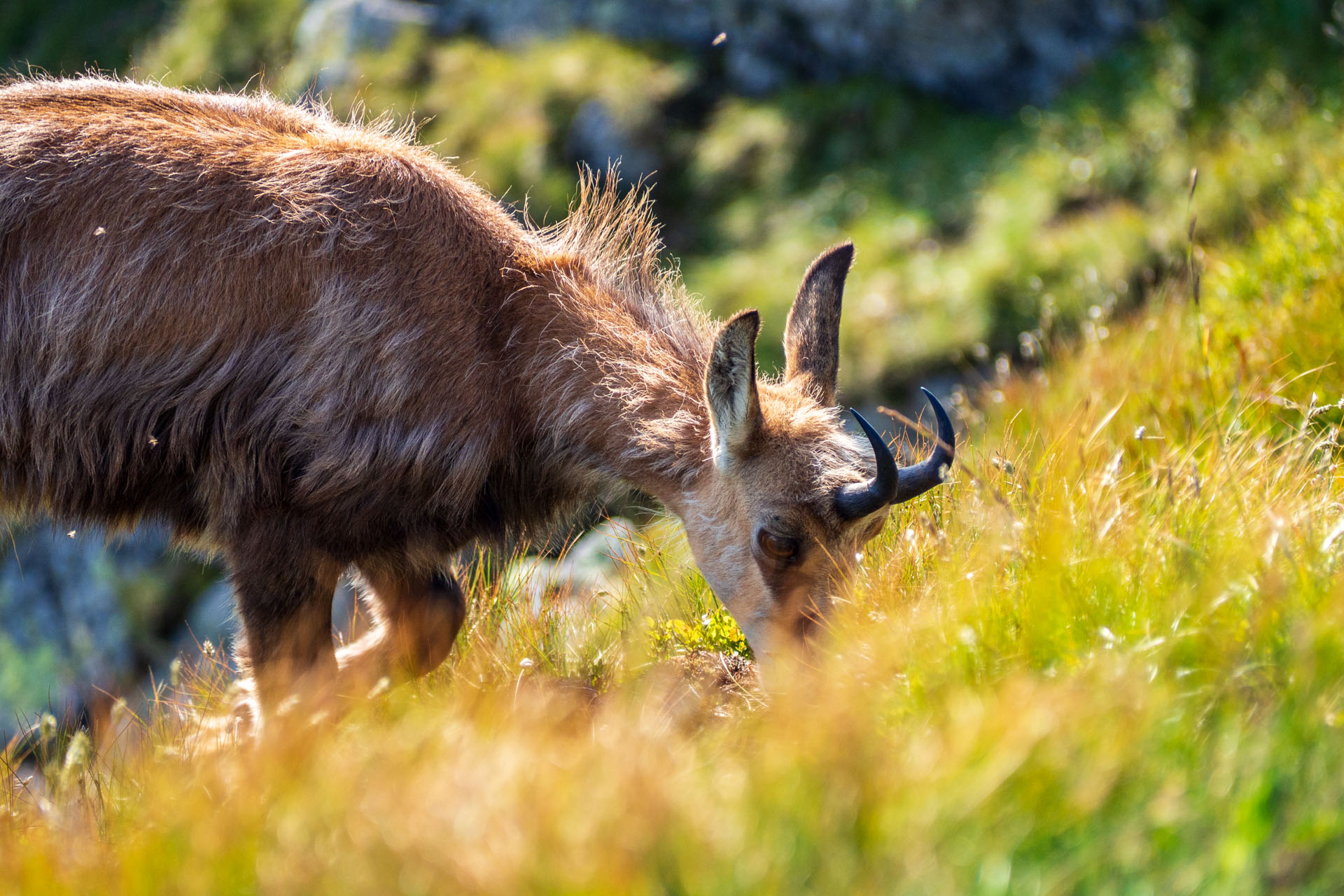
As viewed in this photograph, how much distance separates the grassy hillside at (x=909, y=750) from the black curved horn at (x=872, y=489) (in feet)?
0.70

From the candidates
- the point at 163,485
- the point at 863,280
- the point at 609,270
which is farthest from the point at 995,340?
the point at 163,485

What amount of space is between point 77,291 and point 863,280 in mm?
8192

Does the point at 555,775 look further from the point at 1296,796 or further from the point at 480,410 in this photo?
the point at 480,410

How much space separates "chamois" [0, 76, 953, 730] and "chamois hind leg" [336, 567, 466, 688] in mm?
15

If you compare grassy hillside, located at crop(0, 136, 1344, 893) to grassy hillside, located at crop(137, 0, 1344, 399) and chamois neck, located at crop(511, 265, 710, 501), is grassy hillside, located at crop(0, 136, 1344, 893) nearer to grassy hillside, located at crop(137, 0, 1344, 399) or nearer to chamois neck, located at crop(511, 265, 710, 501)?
chamois neck, located at crop(511, 265, 710, 501)

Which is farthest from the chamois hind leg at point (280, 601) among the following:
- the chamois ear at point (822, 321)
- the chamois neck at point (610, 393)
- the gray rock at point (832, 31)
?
the gray rock at point (832, 31)

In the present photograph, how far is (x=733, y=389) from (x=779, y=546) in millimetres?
636

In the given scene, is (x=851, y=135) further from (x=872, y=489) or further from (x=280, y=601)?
(x=280, y=601)

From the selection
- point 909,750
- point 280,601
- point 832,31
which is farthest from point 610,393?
point 832,31

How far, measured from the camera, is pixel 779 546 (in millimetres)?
4211

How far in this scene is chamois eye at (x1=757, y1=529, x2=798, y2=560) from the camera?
421 cm

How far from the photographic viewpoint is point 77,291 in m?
4.25

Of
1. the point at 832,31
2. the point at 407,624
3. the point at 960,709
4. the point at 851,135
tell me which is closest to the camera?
the point at 960,709

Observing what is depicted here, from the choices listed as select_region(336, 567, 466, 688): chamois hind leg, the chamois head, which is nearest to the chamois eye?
the chamois head
